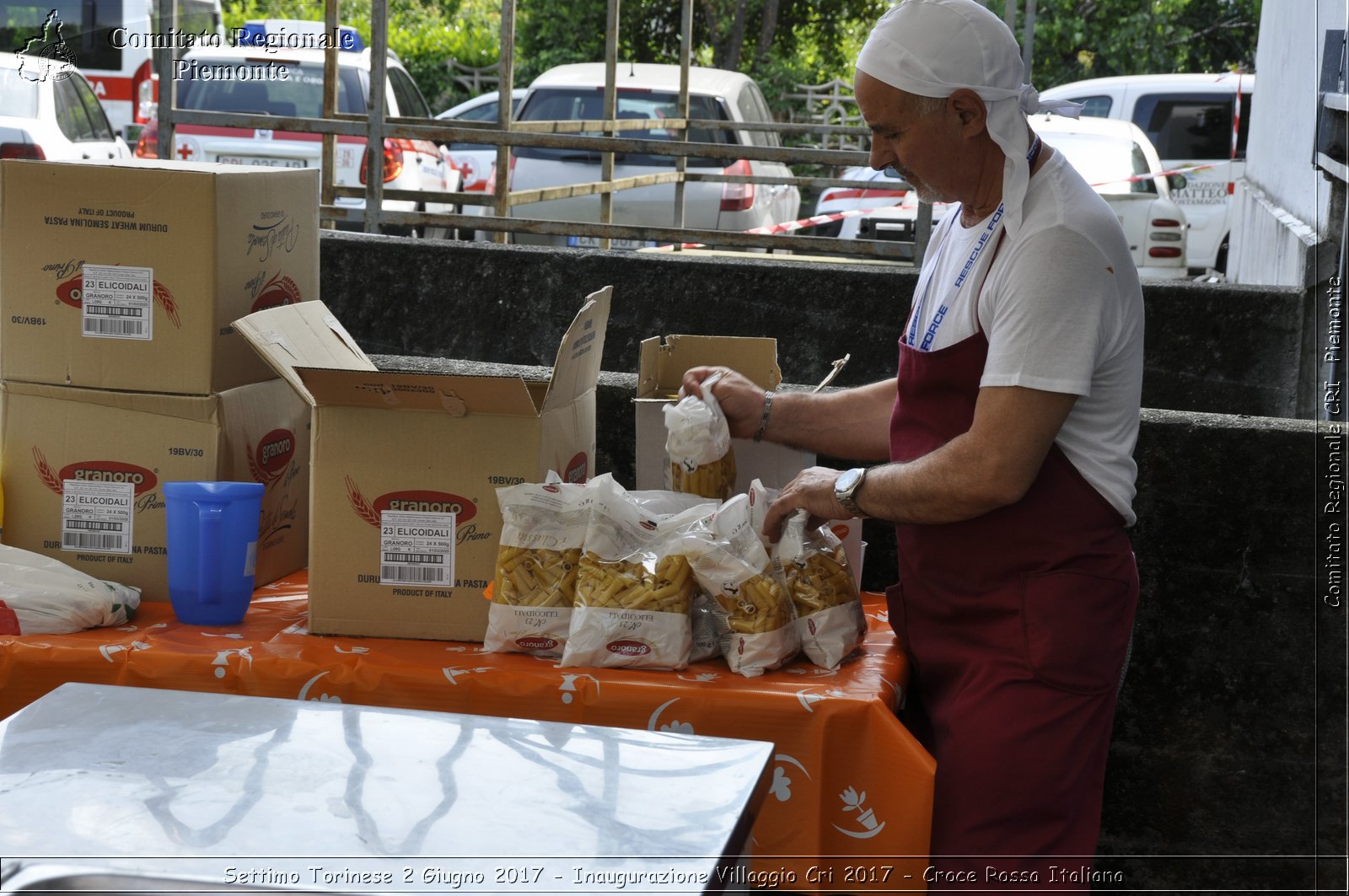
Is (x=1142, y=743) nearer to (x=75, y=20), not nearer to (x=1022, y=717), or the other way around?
(x=1022, y=717)

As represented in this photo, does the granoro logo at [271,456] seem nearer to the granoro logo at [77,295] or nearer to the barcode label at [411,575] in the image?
the granoro logo at [77,295]

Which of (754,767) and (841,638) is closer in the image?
(754,767)

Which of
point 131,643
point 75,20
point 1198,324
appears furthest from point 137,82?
point 131,643

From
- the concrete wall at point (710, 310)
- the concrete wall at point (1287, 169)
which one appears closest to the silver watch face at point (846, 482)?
the concrete wall at point (1287, 169)

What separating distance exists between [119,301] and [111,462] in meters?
0.28

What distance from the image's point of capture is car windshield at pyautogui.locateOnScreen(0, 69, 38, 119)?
10.0m

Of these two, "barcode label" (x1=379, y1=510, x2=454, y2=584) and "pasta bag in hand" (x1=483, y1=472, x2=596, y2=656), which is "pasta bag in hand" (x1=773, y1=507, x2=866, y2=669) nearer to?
"pasta bag in hand" (x1=483, y1=472, x2=596, y2=656)

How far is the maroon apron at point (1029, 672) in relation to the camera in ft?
6.40

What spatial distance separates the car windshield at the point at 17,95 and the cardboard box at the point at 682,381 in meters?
9.23

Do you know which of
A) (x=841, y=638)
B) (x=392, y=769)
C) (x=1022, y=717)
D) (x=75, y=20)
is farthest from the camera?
(x=75, y=20)

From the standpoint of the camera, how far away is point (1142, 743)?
8.68 feet

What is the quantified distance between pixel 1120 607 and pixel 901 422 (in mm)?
448

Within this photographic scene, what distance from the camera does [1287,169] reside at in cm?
621

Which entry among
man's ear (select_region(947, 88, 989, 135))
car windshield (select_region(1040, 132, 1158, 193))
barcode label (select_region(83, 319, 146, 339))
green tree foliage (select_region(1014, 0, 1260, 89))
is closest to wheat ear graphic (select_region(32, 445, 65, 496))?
barcode label (select_region(83, 319, 146, 339))
